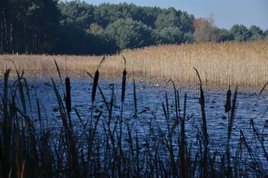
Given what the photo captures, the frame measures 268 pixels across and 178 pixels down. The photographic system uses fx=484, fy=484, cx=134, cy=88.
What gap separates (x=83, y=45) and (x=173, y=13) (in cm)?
3614

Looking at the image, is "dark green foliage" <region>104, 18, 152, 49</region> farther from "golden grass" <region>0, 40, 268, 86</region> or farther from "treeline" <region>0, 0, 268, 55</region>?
"golden grass" <region>0, 40, 268, 86</region>

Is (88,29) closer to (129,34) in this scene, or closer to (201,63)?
(129,34)

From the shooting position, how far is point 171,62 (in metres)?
14.1

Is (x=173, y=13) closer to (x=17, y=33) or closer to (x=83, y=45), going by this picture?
(x=83, y=45)

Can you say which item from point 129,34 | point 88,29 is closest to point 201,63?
point 129,34

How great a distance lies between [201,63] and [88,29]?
3926 cm

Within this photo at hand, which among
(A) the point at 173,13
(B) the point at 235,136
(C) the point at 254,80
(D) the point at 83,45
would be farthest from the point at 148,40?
(B) the point at 235,136

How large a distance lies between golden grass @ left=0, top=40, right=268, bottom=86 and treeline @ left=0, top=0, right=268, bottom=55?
12.3 ft

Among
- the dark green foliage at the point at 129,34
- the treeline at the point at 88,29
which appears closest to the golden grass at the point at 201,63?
the treeline at the point at 88,29

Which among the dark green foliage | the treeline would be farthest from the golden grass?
Result: the dark green foliage

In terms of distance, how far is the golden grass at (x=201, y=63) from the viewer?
39.2 ft

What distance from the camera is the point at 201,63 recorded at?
42.8 ft

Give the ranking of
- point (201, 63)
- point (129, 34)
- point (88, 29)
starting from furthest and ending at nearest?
point (88, 29) < point (129, 34) < point (201, 63)

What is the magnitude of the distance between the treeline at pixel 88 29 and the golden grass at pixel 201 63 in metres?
3.75
